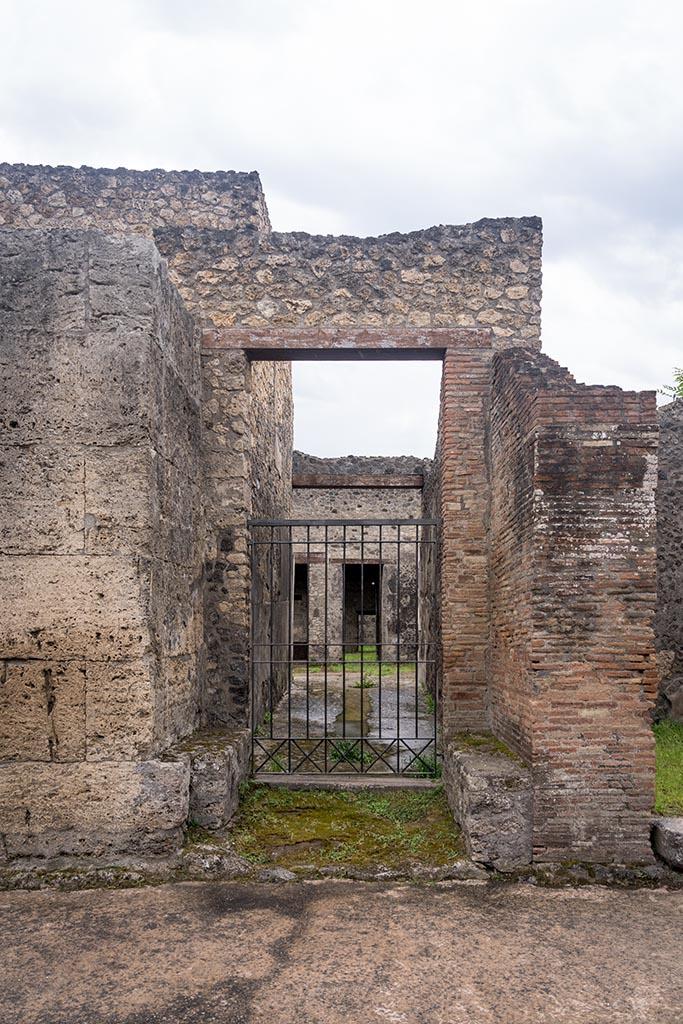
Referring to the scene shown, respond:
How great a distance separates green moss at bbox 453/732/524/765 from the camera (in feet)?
15.3

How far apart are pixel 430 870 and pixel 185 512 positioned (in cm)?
277

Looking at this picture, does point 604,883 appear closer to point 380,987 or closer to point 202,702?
point 380,987

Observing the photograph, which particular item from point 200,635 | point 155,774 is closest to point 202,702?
point 200,635

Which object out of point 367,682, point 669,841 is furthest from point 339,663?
point 669,841

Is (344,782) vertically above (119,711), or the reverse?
(119,711)

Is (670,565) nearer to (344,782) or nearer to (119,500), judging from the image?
(344,782)

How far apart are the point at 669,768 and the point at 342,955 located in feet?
13.4

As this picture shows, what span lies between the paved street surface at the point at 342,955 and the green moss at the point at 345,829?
39 centimetres

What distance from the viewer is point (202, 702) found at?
18.5ft

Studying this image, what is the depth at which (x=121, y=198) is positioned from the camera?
32.5 feet

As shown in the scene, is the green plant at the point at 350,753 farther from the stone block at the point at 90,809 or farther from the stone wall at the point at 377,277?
the stone wall at the point at 377,277

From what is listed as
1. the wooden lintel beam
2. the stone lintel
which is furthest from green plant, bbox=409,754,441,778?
the wooden lintel beam

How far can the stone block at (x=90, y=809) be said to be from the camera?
165 inches

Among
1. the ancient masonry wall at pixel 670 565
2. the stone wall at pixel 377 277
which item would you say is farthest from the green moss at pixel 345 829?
the ancient masonry wall at pixel 670 565
